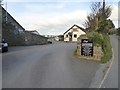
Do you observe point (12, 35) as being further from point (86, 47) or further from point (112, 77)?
point (112, 77)

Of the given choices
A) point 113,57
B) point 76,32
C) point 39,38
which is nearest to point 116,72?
point 113,57

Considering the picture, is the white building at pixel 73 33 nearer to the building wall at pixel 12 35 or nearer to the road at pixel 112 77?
the building wall at pixel 12 35

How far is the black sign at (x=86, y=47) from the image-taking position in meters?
20.3

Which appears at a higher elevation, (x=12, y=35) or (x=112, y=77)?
(x=12, y=35)

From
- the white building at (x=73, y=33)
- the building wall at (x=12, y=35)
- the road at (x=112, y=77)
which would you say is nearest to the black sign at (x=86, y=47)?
the road at (x=112, y=77)

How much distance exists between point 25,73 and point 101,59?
23.1 ft

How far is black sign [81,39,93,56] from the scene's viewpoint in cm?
2031

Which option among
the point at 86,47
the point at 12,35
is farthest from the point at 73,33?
the point at 86,47

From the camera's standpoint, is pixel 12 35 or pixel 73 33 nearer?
pixel 12 35

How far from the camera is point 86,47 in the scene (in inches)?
822

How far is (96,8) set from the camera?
46281mm

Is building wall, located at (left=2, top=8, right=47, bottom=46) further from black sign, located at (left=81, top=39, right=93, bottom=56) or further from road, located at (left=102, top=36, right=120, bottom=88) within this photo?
road, located at (left=102, top=36, right=120, bottom=88)

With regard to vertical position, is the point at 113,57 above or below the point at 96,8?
below

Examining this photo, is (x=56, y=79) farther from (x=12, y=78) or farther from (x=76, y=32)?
(x=76, y=32)
